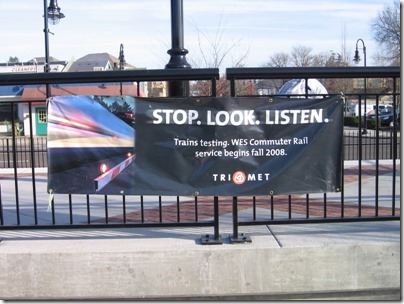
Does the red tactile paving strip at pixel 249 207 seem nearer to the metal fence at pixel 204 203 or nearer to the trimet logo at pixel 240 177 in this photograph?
→ the metal fence at pixel 204 203

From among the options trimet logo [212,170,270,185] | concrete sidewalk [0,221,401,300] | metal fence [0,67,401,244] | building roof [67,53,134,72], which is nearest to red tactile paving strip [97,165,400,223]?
metal fence [0,67,401,244]

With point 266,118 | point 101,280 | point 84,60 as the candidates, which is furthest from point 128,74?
point 84,60

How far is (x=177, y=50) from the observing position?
15.3 feet

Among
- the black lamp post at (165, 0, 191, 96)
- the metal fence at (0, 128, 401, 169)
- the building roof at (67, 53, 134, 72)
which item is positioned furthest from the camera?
the building roof at (67, 53, 134, 72)

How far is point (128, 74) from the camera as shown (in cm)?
379

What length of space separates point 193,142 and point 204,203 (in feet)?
7.31

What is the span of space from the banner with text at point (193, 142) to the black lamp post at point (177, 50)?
92 centimetres

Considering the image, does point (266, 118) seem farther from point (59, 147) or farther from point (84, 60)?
point (84, 60)

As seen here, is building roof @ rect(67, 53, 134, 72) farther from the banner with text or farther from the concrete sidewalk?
the concrete sidewalk

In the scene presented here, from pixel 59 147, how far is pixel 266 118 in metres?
1.72

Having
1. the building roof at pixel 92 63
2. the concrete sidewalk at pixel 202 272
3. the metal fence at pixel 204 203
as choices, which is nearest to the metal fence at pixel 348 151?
the metal fence at pixel 204 203

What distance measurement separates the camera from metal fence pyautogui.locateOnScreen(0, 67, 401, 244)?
12.6 ft

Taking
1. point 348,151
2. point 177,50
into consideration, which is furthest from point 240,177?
point 348,151

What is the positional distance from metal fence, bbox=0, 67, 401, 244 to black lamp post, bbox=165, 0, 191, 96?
57 cm
